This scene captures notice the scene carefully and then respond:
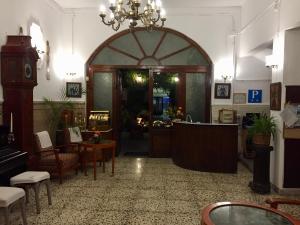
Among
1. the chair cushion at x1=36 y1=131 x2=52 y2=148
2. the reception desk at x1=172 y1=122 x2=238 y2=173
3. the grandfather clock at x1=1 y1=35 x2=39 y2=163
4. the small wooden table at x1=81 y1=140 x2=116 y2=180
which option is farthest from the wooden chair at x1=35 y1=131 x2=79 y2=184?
the reception desk at x1=172 y1=122 x2=238 y2=173

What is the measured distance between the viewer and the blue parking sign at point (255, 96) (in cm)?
823

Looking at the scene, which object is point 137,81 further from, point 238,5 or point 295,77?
point 295,77

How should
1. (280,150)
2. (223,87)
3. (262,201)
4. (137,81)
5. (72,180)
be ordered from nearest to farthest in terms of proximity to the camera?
(262,201) → (280,150) → (72,180) → (223,87) → (137,81)

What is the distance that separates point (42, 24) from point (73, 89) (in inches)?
80.0

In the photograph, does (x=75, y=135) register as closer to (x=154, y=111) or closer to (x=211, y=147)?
(x=154, y=111)

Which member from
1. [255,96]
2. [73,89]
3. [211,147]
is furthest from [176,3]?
[211,147]

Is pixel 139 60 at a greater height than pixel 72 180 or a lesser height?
greater

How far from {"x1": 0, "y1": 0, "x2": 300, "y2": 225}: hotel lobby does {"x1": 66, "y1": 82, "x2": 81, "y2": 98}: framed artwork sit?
0.03 meters

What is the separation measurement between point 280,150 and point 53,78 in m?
5.46

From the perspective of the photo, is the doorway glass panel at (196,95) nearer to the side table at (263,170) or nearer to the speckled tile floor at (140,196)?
the speckled tile floor at (140,196)

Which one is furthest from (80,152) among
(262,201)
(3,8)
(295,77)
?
(295,77)

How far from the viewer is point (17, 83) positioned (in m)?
4.87

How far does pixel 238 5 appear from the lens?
26.1 ft

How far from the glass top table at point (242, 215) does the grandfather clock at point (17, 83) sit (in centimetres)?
335
